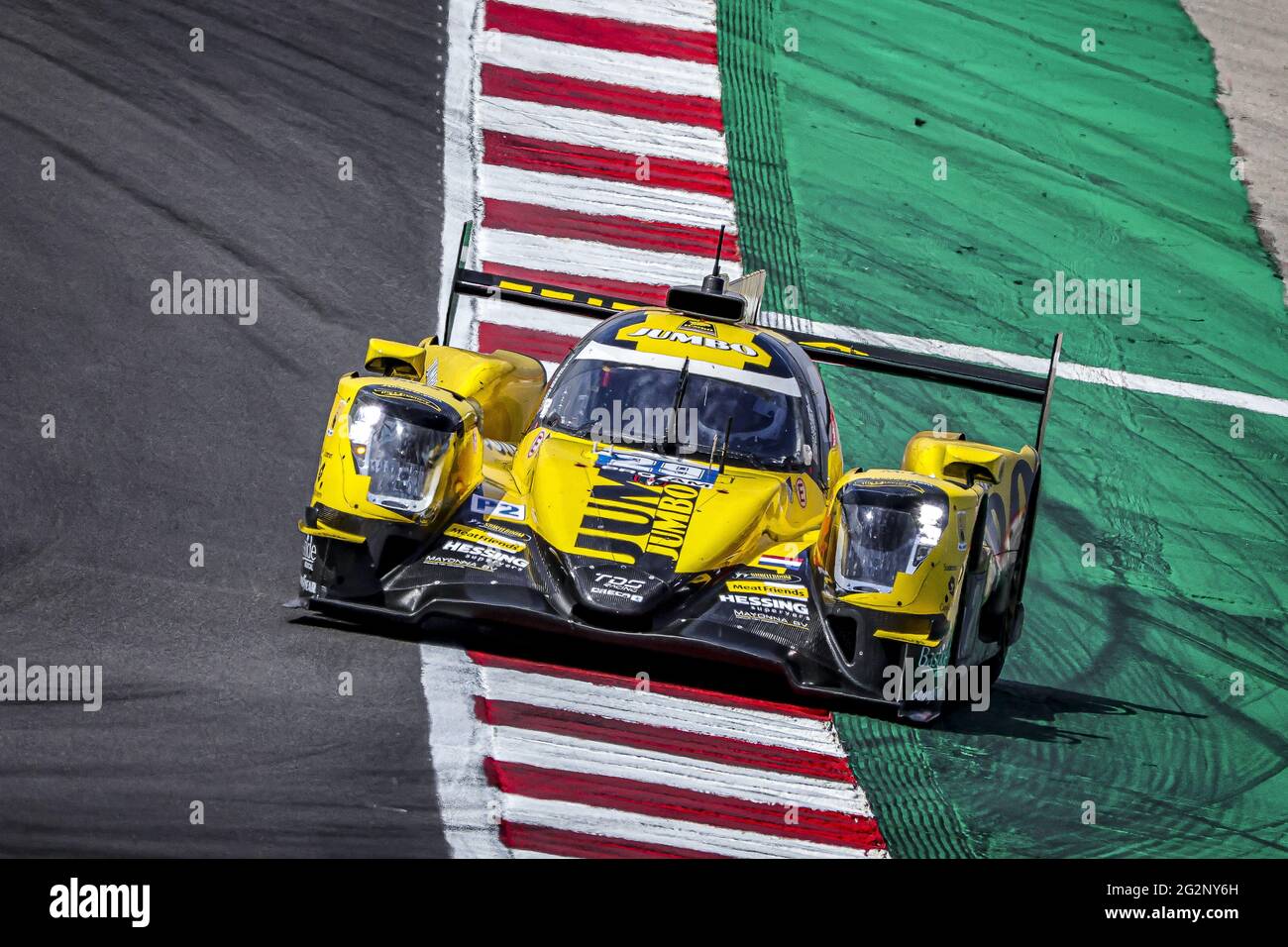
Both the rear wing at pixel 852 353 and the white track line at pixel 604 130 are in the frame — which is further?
the white track line at pixel 604 130

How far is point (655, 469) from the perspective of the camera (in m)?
9.24

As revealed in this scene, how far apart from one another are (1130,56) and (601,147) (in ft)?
21.8

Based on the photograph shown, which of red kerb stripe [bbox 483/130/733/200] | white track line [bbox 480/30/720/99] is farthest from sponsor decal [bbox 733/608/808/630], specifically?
white track line [bbox 480/30/720/99]

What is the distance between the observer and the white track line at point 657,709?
862 centimetres

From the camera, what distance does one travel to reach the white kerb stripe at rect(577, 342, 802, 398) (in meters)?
9.98

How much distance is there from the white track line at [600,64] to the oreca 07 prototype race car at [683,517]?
8.16m

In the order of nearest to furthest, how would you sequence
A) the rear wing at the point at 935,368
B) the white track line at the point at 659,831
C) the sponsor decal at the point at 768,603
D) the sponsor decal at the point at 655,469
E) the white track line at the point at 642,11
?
the white track line at the point at 659,831
the sponsor decal at the point at 768,603
the sponsor decal at the point at 655,469
the rear wing at the point at 935,368
the white track line at the point at 642,11

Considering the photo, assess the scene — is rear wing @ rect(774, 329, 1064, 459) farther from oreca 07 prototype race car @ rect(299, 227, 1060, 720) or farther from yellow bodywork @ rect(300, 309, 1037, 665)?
yellow bodywork @ rect(300, 309, 1037, 665)

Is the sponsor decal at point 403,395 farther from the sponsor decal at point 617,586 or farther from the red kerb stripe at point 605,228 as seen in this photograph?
the red kerb stripe at point 605,228

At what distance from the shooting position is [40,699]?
795 cm

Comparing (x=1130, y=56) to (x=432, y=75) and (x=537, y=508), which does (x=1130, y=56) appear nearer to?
(x=432, y=75)

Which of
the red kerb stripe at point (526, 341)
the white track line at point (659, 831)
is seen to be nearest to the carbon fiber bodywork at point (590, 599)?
the white track line at point (659, 831)

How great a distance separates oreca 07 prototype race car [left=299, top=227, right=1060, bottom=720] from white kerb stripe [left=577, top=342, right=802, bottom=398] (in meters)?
0.01

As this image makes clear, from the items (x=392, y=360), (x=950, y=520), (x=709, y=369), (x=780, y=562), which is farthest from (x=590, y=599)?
(x=392, y=360)
